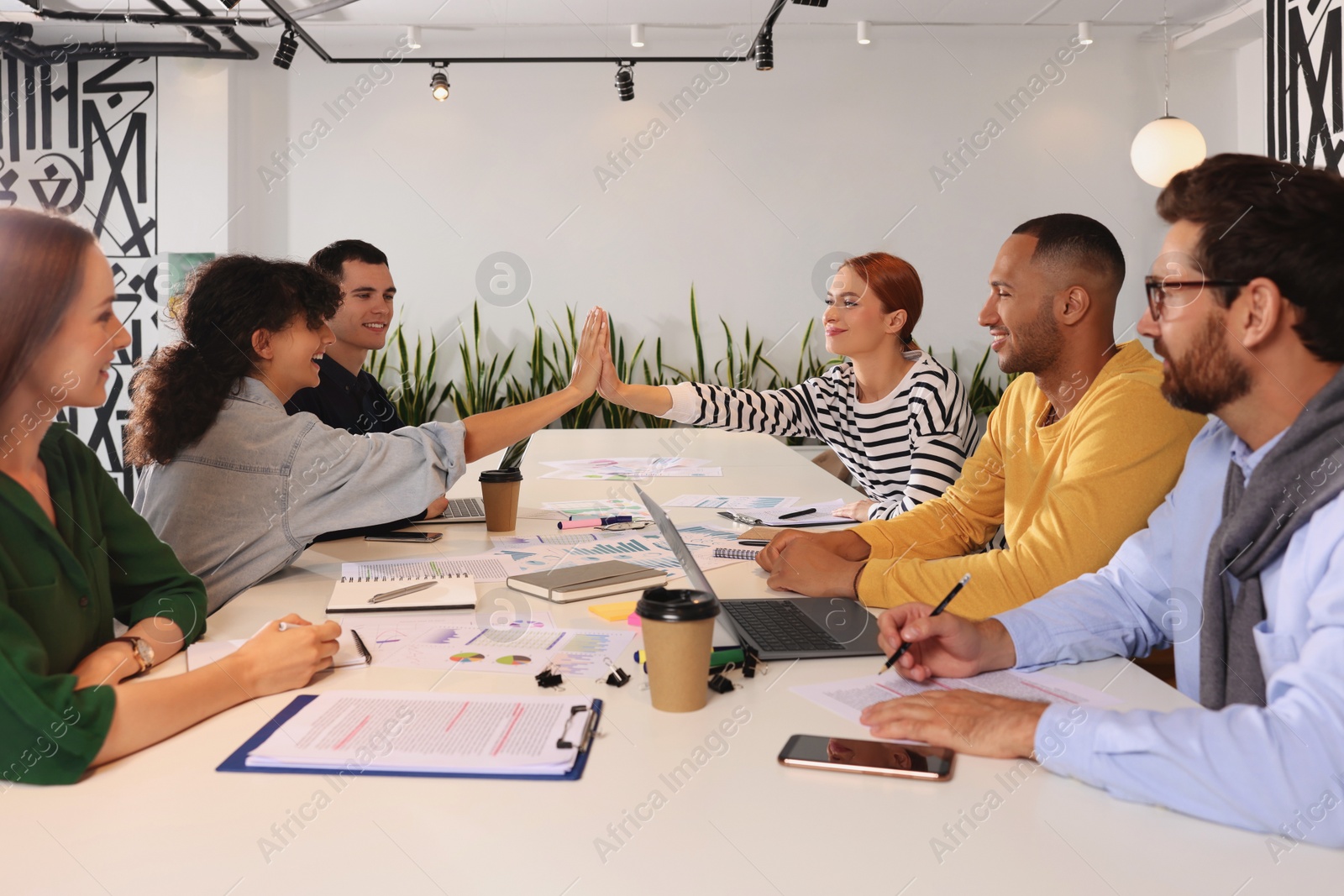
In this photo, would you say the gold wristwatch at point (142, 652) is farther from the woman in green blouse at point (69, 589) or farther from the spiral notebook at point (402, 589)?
the spiral notebook at point (402, 589)

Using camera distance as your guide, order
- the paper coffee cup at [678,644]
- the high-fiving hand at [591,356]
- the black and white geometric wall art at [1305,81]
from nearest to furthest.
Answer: the paper coffee cup at [678,644]
the high-fiving hand at [591,356]
the black and white geometric wall art at [1305,81]

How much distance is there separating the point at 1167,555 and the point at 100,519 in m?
1.51

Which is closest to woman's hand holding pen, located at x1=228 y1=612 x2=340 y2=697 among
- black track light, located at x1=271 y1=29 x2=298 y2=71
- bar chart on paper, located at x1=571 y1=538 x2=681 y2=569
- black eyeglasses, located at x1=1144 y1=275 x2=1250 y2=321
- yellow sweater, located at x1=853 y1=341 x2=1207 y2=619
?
bar chart on paper, located at x1=571 y1=538 x2=681 y2=569

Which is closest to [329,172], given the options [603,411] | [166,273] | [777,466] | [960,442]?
[166,273]

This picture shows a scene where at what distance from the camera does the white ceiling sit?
530cm

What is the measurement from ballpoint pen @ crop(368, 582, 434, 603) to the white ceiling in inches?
175

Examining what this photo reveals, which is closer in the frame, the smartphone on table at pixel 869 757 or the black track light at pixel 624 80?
the smartphone on table at pixel 869 757

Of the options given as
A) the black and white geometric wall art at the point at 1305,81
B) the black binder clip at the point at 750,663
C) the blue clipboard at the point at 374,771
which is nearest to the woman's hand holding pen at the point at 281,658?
the blue clipboard at the point at 374,771

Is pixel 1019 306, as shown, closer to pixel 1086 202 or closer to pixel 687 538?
pixel 687 538

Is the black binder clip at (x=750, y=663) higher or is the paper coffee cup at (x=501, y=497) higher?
the paper coffee cup at (x=501, y=497)

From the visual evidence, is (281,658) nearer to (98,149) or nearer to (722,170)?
(722,170)

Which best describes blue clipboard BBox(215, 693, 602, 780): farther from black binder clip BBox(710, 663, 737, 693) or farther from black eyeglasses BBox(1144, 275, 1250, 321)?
black eyeglasses BBox(1144, 275, 1250, 321)

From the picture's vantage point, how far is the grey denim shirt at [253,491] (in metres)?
1.79

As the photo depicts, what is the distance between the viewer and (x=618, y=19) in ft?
18.3
